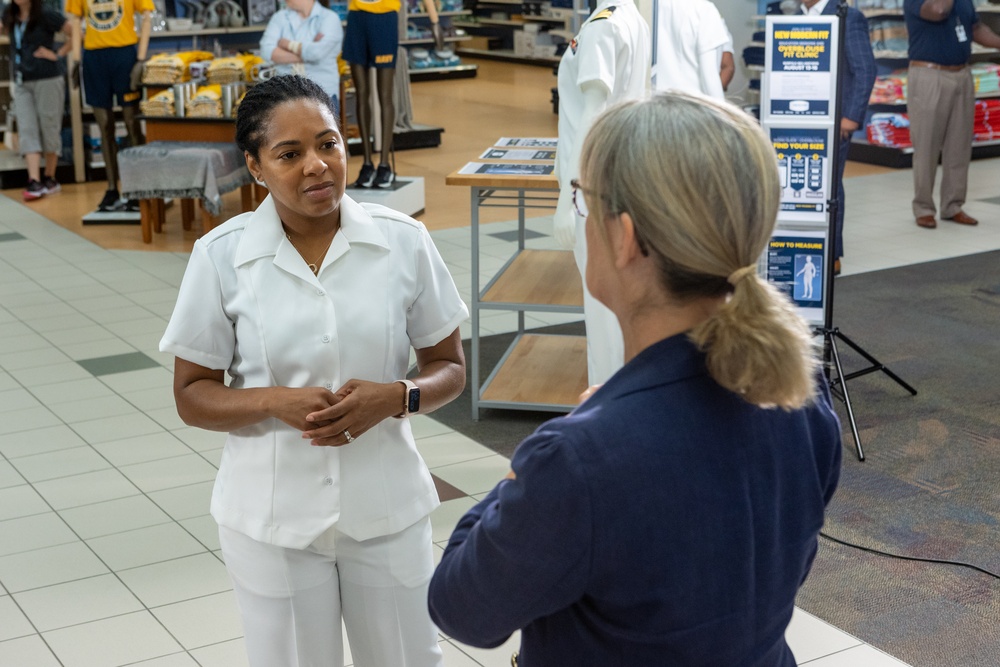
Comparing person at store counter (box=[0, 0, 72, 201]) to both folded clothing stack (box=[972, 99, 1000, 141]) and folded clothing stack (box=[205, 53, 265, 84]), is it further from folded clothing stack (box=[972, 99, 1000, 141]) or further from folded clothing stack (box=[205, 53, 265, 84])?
folded clothing stack (box=[972, 99, 1000, 141])

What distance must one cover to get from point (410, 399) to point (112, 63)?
7478 millimetres

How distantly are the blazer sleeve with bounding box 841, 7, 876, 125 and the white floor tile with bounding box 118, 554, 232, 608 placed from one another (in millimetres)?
4207

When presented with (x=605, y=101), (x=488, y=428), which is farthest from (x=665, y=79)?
(x=488, y=428)

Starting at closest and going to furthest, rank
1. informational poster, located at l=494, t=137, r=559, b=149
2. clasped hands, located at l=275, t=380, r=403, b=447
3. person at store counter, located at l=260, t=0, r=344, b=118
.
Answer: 1. clasped hands, located at l=275, t=380, r=403, b=447
2. informational poster, located at l=494, t=137, r=559, b=149
3. person at store counter, located at l=260, t=0, r=344, b=118

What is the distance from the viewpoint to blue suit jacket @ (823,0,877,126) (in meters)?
6.11

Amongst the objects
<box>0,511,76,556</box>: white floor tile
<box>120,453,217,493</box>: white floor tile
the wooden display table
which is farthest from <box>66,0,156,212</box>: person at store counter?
<box>0,511,76,556</box>: white floor tile

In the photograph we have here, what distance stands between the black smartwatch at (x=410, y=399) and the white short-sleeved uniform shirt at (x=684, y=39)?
10.9ft

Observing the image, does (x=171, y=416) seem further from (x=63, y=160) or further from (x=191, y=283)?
(x=63, y=160)

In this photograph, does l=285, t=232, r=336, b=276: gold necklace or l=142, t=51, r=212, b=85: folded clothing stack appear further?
l=142, t=51, r=212, b=85: folded clothing stack

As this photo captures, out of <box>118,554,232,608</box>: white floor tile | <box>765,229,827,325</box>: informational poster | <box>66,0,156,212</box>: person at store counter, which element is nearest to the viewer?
<box>118,554,232,608</box>: white floor tile

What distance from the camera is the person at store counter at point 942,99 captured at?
7922 millimetres

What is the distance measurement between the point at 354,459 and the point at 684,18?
358 cm

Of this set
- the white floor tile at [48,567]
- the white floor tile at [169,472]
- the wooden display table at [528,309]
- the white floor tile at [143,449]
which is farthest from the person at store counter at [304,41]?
the white floor tile at [48,567]

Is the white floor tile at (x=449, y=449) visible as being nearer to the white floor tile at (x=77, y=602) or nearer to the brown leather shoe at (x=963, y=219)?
the white floor tile at (x=77, y=602)
